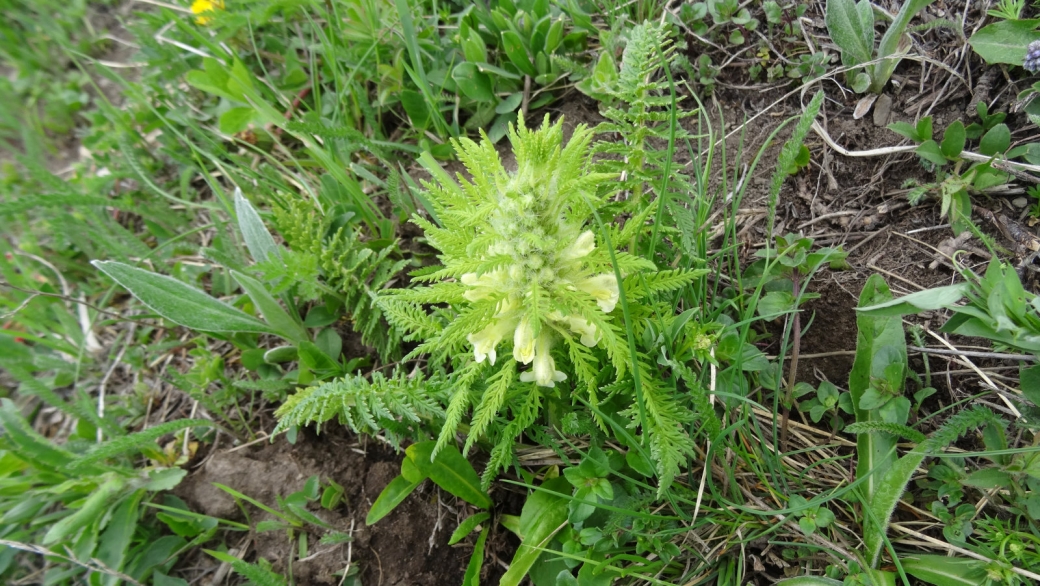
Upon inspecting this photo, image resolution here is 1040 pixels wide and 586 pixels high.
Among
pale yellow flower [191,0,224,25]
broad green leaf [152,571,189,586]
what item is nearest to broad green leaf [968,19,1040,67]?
pale yellow flower [191,0,224,25]

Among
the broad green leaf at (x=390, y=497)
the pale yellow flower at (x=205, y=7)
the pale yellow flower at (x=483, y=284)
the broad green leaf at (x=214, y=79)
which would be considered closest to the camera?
the pale yellow flower at (x=483, y=284)

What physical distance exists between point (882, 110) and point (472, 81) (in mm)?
1660

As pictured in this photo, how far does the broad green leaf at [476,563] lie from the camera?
193 centimetres

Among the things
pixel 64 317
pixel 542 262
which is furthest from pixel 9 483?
pixel 542 262

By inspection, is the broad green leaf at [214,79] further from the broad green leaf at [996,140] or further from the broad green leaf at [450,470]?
the broad green leaf at [996,140]

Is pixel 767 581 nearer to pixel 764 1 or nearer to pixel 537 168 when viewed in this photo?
pixel 537 168

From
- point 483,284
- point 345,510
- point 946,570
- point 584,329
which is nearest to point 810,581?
point 946,570

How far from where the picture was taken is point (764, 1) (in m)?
2.45

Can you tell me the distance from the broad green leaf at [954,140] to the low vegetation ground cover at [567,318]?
16 millimetres

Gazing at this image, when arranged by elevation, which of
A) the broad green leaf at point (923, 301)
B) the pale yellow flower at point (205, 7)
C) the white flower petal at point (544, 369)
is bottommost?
the broad green leaf at point (923, 301)

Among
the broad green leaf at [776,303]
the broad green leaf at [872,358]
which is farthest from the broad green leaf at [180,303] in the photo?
the broad green leaf at [872,358]

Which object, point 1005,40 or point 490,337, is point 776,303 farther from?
point 1005,40

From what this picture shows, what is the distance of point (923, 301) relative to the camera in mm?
1569

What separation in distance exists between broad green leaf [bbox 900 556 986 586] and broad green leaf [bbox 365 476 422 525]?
4.99ft
